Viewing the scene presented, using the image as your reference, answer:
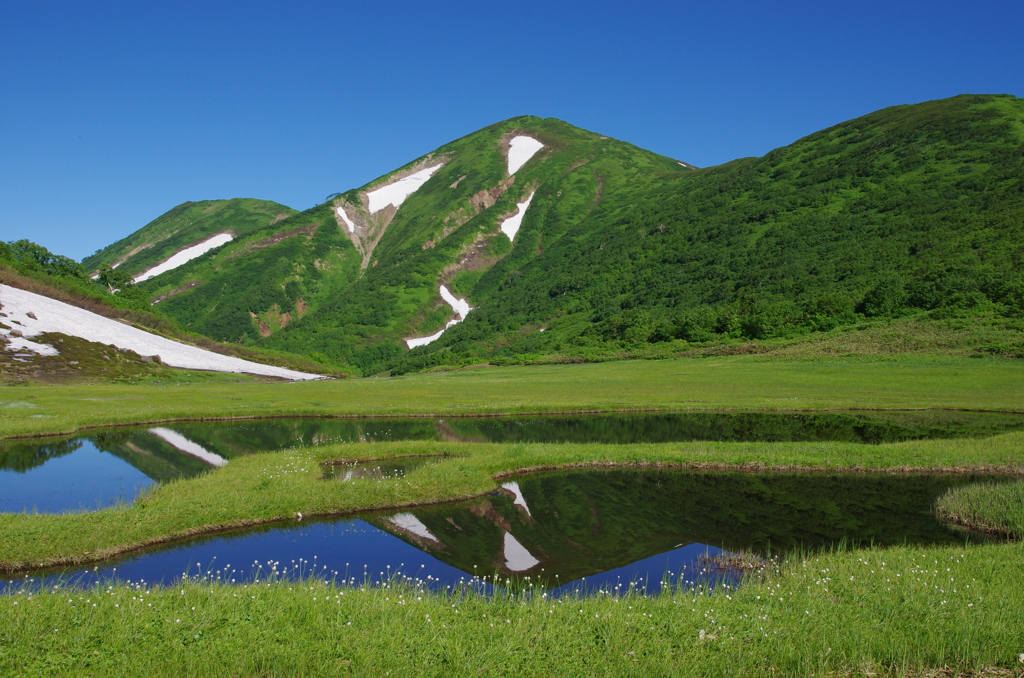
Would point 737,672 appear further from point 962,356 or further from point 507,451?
point 962,356

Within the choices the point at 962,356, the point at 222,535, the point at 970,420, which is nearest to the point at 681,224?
the point at 962,356

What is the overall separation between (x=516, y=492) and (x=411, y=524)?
4.63 m

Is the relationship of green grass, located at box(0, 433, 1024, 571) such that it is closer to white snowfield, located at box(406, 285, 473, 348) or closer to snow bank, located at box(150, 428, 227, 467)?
snow bank, located at box(150, 428, 227, 467)

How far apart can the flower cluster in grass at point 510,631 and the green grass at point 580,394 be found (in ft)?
85.9

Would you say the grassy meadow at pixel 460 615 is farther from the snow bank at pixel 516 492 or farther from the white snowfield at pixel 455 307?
the white snowfield at pixel 455 307

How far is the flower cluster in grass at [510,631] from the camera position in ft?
24.8

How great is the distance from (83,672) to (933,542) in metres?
16.4

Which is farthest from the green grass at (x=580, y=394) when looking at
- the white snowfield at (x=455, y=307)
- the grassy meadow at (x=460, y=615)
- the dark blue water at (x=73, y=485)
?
the white snowfield at (x=455, y=307)

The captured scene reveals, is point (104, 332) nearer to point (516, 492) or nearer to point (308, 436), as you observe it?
point (308, 436)

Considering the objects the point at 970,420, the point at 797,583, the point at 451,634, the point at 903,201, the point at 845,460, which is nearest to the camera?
the point at 451,634

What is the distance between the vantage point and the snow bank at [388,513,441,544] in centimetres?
1562

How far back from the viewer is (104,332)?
65.1 metres

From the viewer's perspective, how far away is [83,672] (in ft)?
23.5

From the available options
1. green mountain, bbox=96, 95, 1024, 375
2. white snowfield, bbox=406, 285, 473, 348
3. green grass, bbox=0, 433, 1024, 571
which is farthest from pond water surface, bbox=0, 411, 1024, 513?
white snowfield, bbox=406, 285, 473, 348
